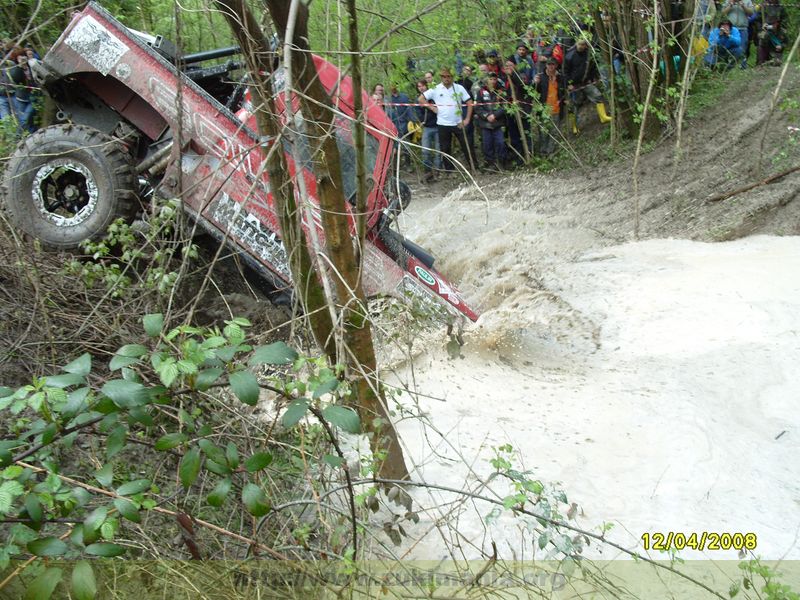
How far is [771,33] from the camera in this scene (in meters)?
13.6

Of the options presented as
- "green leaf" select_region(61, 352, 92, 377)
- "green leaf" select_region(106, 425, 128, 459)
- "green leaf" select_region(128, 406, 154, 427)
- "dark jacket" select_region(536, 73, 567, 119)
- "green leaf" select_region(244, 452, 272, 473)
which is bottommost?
"green leaf" select_region(244, 452, 272, 473)

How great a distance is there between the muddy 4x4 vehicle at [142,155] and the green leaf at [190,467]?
3.68 meters

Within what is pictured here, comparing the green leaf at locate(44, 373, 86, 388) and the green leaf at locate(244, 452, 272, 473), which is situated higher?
the green leaf at locate(44, 373, 86, 388)

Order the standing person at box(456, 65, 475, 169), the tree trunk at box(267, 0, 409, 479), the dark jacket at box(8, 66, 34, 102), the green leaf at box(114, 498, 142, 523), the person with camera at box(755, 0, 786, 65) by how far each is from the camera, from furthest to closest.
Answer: the person with camera at box(755, 0, 786, 65), the standing person at box(456, 65, 475, 169), the dark jacket at box(8, 66, 34, 102), the tree trunk at box(267, 0, 409, 479), the green leaf at box(114, 498, 142, 523)

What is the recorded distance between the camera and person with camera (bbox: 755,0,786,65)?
13.4 meters

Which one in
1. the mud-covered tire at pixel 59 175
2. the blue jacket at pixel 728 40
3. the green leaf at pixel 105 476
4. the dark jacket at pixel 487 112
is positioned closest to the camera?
the green leaf at pixel 105 476

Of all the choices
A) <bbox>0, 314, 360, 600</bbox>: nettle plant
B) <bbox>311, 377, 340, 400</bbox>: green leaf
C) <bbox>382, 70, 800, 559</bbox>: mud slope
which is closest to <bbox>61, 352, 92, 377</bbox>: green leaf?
<bbox>0, 314, 360, 600</bbox>: nettle plant

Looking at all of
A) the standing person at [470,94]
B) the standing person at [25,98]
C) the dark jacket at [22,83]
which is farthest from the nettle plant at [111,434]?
the standing person at [470,94]

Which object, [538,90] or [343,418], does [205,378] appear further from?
[538,90]

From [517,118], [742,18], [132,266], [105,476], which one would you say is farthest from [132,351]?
[742,18]

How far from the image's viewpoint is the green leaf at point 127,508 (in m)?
2.38

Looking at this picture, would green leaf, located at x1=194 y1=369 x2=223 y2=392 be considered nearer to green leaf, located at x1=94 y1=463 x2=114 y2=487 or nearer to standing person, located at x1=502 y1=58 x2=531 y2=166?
green leaf, located at x1=94 y1=463 x2=114 y2=487

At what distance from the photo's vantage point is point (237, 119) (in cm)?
666

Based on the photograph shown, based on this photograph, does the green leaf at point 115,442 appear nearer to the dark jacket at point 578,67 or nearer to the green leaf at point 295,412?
the green leaf at point 295,412
